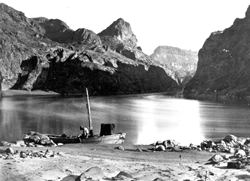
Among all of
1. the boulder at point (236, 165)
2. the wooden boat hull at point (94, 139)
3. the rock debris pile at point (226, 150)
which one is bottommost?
the wooden boat hull at point (94, 139)

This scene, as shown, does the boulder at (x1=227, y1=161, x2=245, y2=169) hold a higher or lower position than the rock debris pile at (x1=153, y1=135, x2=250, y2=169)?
higher

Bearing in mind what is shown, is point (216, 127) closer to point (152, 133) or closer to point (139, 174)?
point (152, 133)

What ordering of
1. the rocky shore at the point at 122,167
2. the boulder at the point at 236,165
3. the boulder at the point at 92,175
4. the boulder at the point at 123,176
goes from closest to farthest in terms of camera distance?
1. the boulder at the point at 92,175
2. the boulder at the point at 123,176
3. the rocky shore at the point at 122,167
4. the boulder at the point at 236,165

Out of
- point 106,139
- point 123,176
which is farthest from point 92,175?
point 106,139

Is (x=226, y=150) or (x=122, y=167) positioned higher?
(x=122, y=167)

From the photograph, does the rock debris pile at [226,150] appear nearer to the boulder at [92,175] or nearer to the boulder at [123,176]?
the boulder at [123,176]

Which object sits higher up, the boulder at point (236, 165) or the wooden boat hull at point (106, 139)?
the boulder at point (236, 165)

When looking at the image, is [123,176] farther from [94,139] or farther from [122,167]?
[94,139]

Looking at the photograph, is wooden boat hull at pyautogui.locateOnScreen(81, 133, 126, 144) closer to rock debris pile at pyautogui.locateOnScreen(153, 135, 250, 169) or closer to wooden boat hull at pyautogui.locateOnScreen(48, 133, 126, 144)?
wooden boat hull at pyautogui.locateOnScreen(48, 133, 126, 144)

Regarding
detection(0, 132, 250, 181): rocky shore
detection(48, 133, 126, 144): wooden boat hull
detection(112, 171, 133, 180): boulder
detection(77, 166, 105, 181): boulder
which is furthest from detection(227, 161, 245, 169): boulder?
detection(48, 133, 126, 144): wooden boat hull

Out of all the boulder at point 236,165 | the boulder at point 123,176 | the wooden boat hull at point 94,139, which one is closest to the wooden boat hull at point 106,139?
the wooden boat hull at point 94,139

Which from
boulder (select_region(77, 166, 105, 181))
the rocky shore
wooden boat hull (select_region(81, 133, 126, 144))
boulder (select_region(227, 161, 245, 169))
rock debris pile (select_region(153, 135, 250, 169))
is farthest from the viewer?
wooden boat hull (select_region(81, 133, 126, 144))

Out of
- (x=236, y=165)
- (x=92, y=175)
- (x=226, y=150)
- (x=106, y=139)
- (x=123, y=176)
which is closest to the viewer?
(x=92, y=175)

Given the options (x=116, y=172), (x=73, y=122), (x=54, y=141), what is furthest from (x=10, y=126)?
(x=116, y=172)
